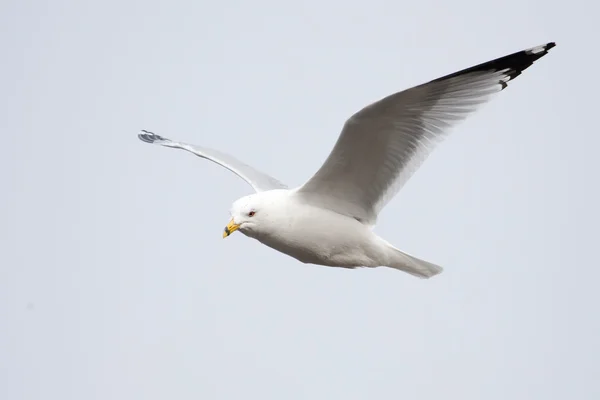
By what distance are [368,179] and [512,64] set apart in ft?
4.37

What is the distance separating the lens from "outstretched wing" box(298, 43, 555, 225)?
6.79 meters

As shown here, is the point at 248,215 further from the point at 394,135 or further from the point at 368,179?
the point at 394,135

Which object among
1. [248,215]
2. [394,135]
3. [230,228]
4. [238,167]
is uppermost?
[394,135]

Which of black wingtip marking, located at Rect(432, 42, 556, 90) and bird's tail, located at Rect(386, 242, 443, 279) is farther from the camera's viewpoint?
bird's tail, located at Rect(386, 242, 443, 279)

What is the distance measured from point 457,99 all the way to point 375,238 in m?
1.22

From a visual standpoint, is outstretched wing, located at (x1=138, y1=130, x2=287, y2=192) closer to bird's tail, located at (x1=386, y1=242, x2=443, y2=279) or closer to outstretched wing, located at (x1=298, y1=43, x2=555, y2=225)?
outstretched wing, located at (x1=298, y1=43, x2=555, y2=225)

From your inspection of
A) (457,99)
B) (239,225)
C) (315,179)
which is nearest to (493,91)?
(457,99)

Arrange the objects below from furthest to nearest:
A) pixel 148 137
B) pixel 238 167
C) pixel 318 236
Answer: pixel 148 137 < pixel 238 167 < pixel 318 236

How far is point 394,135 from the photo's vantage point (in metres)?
7.18

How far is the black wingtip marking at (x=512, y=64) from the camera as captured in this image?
6645 mm

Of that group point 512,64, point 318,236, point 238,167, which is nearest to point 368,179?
point 318,236

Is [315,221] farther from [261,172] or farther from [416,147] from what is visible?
[261,172]

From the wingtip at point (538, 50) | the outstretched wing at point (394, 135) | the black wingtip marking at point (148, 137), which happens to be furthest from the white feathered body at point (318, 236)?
the black wingtip marking at point (148, 137)

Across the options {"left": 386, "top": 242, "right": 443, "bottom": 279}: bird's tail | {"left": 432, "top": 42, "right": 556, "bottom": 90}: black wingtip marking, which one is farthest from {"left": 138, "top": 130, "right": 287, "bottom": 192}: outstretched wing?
{"left": 432, "top": 42, "right": 556, "bottom": 90}: black wingtip marking
